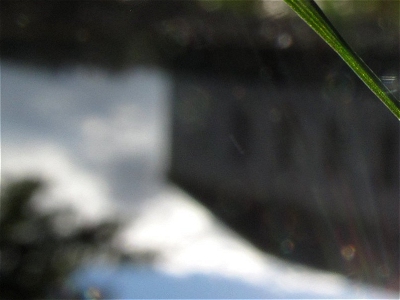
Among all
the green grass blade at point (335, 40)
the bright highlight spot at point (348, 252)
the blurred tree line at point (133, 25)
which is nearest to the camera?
the green grass blade at point (335, 40)

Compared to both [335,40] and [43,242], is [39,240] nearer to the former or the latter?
[43,242]

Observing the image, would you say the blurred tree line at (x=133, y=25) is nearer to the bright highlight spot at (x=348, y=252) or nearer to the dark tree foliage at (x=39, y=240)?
the dark tree foliage at (x=39, y=240)

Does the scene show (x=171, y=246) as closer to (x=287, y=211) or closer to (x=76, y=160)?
(x=76, y=160)

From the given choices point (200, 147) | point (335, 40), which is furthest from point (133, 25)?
point (335, 40)

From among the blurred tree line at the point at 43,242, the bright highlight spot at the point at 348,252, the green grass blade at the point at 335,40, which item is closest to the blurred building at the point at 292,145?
the bright highlight spot at the point at 348,252

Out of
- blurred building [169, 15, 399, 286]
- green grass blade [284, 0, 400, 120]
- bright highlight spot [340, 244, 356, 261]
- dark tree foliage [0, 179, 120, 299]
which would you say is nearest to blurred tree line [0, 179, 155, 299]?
dark tree foliage [0, 179, 120, 299]

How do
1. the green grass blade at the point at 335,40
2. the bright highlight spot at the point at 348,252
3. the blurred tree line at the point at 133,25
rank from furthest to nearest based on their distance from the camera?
the blurred tree line at the point at 133,25
the bright highlight spot at the point at 348,252
the green grass blade at the point at 335,40

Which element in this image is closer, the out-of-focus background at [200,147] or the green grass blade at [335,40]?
the green grass blade at [335,40]

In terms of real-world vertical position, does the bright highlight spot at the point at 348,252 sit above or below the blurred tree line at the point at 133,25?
below
